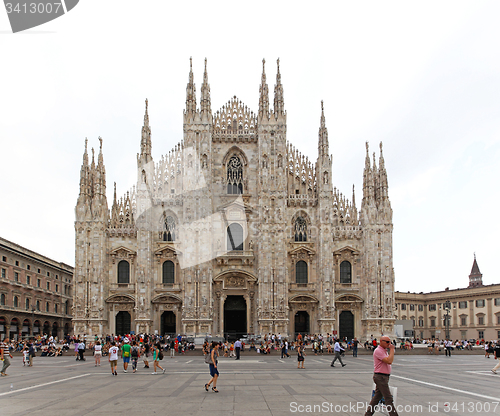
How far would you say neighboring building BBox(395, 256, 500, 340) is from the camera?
3041 inches

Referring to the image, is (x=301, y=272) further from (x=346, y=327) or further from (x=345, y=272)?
(x=346, y=327)

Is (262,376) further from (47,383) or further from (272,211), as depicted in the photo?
(272,211)

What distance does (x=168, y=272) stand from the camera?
51.8 metres

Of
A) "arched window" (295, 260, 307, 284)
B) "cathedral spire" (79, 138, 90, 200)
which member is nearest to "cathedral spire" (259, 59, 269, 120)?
"arched window" (295, 260, 307, 284)

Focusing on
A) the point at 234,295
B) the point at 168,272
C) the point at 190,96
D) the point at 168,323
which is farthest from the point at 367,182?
the point at 168,323

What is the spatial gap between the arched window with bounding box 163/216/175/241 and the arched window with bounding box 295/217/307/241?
12.2 meters

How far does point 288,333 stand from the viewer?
50.6m

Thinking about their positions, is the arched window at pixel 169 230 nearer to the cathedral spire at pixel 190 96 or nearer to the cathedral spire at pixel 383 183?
the cathedral spire at pixel 190 96

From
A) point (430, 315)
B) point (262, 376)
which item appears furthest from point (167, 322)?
point (430, 315)

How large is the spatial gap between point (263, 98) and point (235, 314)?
21.7m

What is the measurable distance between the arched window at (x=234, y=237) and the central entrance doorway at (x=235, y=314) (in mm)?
4989

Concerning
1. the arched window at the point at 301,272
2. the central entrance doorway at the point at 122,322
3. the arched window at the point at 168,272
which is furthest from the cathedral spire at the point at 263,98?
the central entrance doorway at the point at 122,322

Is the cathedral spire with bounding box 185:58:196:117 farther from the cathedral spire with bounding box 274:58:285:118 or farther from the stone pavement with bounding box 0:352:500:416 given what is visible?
the stone pavement with bounding box 0:352:500:416

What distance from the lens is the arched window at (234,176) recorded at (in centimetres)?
5338
